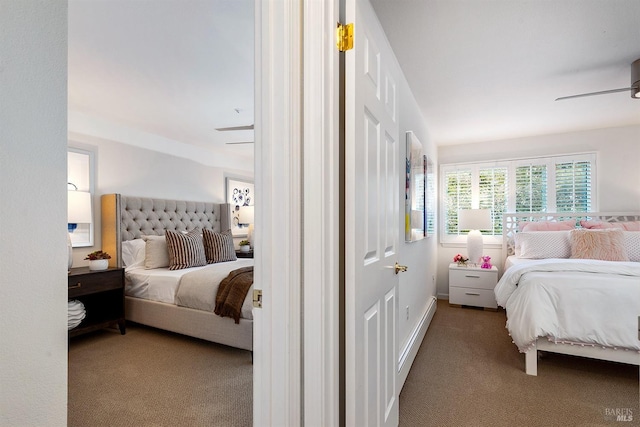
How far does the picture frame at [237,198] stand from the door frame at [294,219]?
4341 millimetres

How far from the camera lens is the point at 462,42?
7.18 feet

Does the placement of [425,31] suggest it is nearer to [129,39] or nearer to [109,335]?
[129,39]

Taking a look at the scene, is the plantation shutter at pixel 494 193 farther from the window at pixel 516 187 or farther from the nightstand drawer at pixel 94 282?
the nightstand drawer at pixel 94 282

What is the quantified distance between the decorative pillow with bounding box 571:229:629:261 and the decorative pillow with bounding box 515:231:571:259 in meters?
0.14

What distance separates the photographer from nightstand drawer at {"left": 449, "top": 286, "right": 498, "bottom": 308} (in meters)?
4.21

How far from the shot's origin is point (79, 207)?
3.14 m

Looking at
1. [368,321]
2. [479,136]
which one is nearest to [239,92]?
[368,321]

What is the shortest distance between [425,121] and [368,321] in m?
3.08

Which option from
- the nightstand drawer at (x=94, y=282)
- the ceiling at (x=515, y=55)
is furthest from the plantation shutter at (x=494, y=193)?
the nightstand drawer at (x=94, y=282)

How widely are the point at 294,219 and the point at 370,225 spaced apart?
1.30 feet

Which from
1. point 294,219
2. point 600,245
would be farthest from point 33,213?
point 600,245

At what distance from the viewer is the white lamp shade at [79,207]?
3.09m

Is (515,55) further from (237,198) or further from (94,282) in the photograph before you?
(237,198)

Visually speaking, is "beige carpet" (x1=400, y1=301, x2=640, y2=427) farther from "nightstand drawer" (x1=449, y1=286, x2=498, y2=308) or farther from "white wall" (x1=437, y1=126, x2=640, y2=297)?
"white wall" (x1=437, y1=126, x2=640, y2=297)
